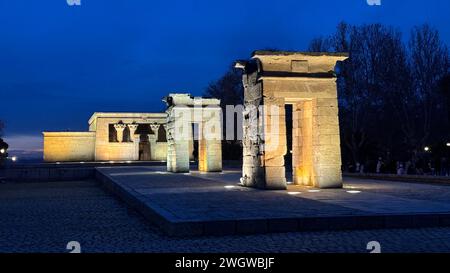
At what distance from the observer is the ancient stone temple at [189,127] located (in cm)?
2692

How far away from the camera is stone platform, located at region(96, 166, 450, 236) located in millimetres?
8562

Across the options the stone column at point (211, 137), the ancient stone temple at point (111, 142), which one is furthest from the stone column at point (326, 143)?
the ancient stone temple at point (111, 142)

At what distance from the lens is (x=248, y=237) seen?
8.30m

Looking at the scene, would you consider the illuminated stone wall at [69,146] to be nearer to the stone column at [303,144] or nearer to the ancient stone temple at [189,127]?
the ancient stone temple at [189,127]

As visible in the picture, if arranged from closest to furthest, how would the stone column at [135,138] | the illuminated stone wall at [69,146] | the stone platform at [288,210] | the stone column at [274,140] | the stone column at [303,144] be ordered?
the stone platform at [288,210], the stone column at [274,140], the stone column at [303,144], the stone column at [135,138], the illuminated stone wall at [69,146]

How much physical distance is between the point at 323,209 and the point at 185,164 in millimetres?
17646

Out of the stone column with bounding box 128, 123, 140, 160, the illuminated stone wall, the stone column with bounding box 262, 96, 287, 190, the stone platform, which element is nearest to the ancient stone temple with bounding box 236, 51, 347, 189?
the stone column with bounding box 262, 96, 287, 190

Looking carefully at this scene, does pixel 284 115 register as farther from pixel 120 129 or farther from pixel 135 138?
pixel 120 129

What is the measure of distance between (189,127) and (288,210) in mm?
18000

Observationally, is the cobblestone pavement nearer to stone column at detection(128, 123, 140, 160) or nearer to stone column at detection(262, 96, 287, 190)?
stone column at detection(262, 96, 287, 190)

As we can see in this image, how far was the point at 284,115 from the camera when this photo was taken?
606 inches

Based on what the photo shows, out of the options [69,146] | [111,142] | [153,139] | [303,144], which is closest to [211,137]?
[303,144]

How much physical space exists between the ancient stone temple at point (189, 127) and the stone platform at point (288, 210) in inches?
514
